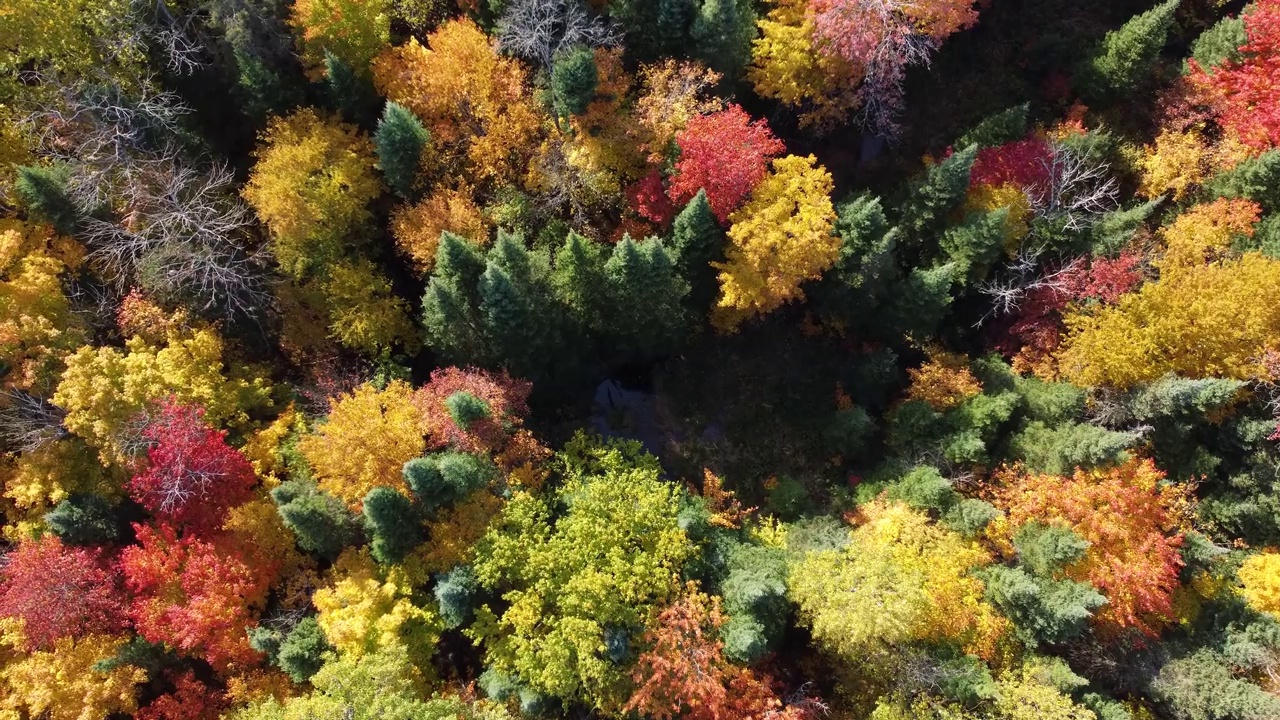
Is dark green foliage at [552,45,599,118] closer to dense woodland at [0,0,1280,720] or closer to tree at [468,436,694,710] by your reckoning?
dense woodland at [0,0,1280,720]

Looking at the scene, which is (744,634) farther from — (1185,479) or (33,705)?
(33,705)

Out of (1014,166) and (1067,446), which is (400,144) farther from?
(1067,446)

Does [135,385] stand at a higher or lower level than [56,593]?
higher

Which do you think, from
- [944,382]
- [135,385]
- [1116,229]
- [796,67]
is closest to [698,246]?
[796,67]

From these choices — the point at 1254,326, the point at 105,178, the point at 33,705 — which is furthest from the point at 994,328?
the point at 33,705

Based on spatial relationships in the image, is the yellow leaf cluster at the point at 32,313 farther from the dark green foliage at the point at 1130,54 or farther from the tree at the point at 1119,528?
the dark green foliage at the point at 1130,54

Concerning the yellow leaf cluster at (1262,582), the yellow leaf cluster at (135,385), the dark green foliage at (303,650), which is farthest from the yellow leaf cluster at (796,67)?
the dark green foliage at (303,650)
